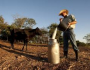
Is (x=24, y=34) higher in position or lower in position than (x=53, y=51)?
higher

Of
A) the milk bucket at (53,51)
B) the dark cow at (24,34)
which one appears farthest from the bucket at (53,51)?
the dark cow at (24,34)

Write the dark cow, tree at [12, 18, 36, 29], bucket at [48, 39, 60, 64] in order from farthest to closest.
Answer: tree at [12, 18, 36, 29] → the dark cow → bucket at [48, 39, 60, 64]

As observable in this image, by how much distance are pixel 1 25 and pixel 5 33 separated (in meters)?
1.74

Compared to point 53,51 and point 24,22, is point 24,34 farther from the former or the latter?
point 24,22

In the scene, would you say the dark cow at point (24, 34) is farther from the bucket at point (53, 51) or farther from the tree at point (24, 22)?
the tree at point (24, 22)

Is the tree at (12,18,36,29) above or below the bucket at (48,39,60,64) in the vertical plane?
above

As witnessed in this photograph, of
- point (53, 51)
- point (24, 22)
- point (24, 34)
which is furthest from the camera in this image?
point (24, 22)

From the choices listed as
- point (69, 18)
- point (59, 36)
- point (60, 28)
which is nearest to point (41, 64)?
point (60, 28)

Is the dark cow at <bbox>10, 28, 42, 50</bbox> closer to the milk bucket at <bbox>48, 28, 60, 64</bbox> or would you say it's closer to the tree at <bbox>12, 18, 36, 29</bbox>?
the milk bucket at <bbox>48, 28, 60, 64</bbox>

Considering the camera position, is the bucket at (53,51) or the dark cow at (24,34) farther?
the dark cow at (24,34)

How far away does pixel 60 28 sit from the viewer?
3750mm

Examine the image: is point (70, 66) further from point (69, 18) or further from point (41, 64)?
point (69, 18)

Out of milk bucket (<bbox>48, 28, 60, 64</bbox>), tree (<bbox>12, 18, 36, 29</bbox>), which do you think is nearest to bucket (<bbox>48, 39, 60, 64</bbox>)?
milk bucket (<bbox>48, 28, 60, 64</bbox>)

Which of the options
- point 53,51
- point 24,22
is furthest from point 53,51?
point 24,22
